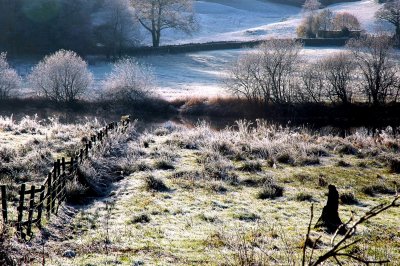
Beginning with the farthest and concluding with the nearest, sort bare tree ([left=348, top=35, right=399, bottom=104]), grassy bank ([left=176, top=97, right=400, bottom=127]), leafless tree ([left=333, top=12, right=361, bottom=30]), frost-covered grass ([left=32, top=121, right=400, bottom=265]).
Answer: leafless tree ([left=333, top=12, right=361, bottom=30]) < bare tree ([left=348, top=35, right=399, bottom=104]) < grassy bank ([left=176, top=97, right=400, bottom=127]) < frost-covered grass ([left=32, top=121, right=400, bottom=265])

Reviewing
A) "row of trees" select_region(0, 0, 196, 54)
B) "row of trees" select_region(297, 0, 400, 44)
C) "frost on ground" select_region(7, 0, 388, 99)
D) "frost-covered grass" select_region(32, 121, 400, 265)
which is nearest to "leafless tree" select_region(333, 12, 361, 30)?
"row of trees" select_region(297, 0, 400, 44)

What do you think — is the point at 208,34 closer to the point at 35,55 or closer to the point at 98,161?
the point at 35,55

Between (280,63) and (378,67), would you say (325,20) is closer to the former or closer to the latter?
(280,63)

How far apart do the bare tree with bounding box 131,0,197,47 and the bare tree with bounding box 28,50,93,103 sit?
110ft

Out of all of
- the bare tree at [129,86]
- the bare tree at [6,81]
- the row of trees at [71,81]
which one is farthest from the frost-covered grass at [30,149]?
the bare tree at [6,81]

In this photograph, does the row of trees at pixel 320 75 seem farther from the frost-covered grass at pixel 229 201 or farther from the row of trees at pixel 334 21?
the row of trees at pixel 334 21

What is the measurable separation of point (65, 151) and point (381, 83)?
34063 millimetres

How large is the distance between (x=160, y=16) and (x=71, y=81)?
38.1 meters

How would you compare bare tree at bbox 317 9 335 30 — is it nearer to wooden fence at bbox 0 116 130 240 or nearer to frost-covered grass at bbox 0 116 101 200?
frost-covered grass at bbox 0 116 101 200

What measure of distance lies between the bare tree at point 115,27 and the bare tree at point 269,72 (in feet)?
91.6

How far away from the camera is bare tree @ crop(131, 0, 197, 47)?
274ft

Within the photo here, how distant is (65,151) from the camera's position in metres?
21.2

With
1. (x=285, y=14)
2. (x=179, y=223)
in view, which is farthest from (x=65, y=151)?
(x=285, y=14)

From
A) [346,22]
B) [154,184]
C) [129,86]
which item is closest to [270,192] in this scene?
[154,184]
